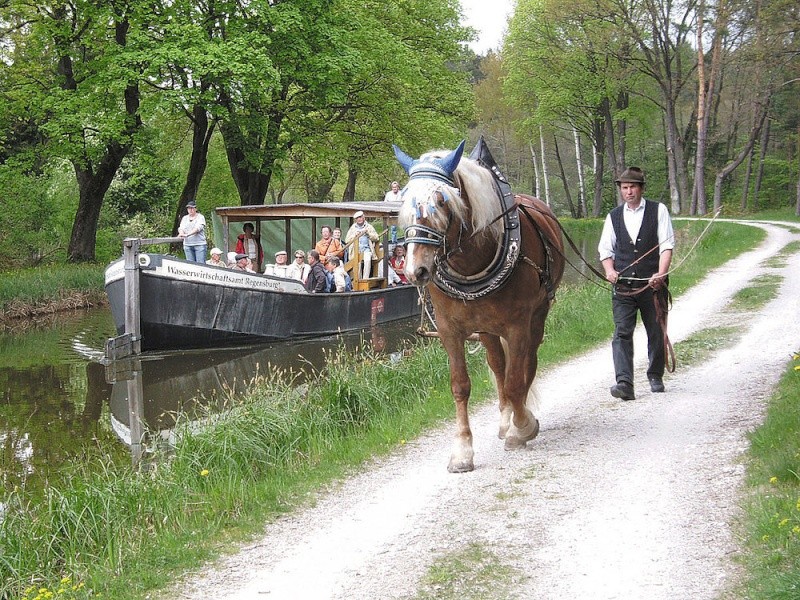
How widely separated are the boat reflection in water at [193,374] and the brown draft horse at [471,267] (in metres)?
4.19

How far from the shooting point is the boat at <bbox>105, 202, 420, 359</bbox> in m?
16.6

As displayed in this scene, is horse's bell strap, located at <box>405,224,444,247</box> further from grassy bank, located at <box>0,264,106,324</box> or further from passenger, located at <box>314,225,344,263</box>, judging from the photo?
grassy bank, located at <box>0,264,106,324</box>

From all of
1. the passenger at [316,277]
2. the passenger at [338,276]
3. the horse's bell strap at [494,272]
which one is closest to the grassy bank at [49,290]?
the passenger at [316,277]

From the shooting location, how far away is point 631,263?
291 inches

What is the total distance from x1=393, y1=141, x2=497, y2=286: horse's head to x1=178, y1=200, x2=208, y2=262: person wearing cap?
13.6 metres

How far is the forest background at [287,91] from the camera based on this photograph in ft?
76.3

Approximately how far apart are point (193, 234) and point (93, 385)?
5465mm

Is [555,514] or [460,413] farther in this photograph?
[460,413]

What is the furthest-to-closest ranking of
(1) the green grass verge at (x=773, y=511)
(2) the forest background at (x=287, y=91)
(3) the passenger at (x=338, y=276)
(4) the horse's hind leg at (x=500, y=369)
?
(2) the forest background at (x=287, y=91), (3) the passenger at (x=338, y=276), (4) the horse's hind leg at (x=500, y=369), (1) the green grass verge at (x=773, y=511)

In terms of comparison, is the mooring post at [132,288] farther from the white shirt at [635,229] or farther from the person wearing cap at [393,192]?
the white shirt at [635,229]

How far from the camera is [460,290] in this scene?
5707 millimetres

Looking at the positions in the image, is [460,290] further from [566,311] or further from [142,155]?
[142,155]

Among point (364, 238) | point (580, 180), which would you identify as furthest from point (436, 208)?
point (580, 180)

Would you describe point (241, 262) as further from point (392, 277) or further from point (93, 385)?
point (93, 385)
